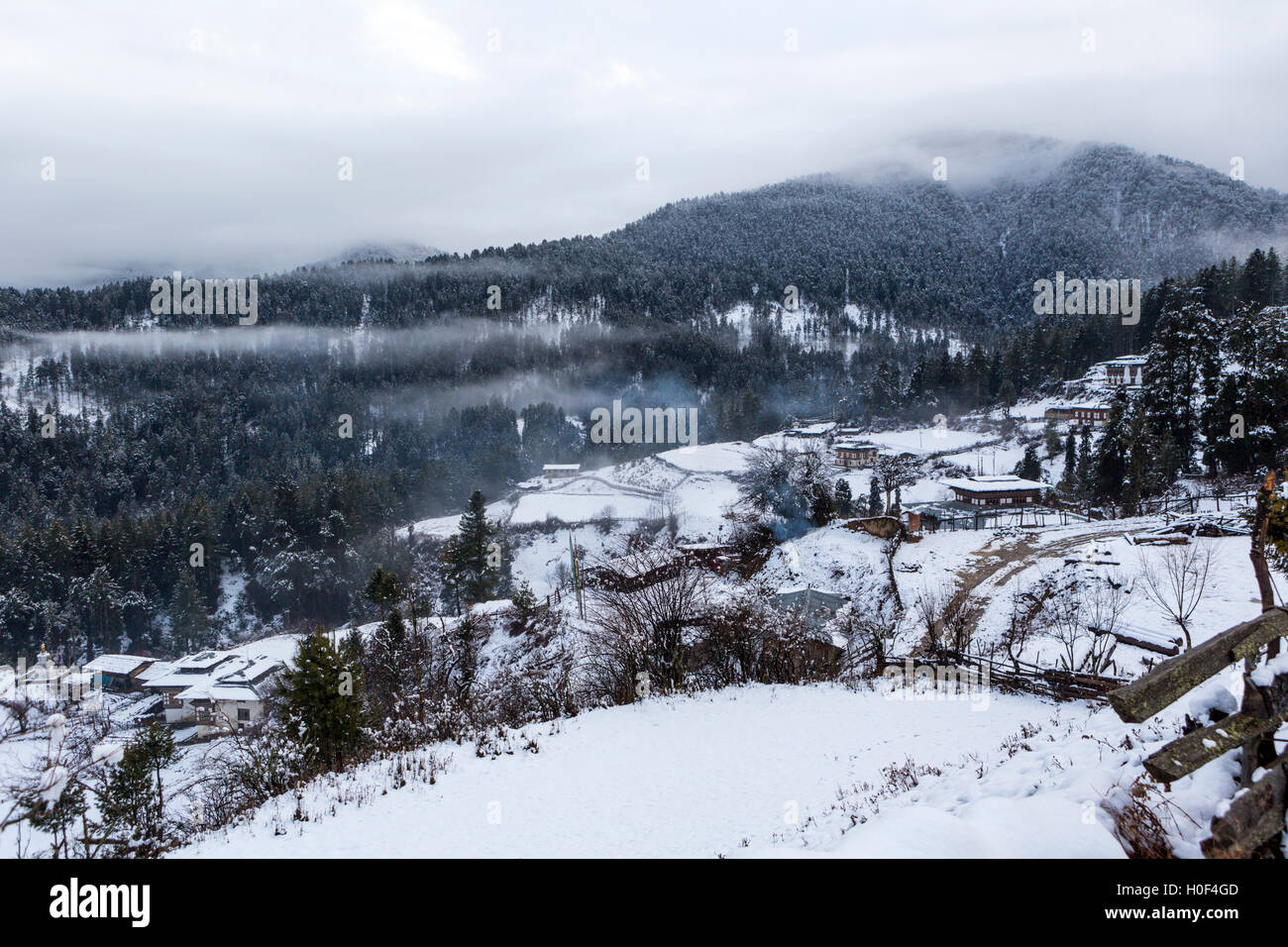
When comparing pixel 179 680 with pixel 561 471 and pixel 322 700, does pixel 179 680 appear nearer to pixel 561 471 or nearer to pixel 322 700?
pixel 322 700

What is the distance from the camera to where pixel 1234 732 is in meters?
4.21

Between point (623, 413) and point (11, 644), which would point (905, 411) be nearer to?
point (623, 413)

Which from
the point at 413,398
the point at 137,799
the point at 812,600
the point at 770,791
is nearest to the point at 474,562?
the point at 812,600

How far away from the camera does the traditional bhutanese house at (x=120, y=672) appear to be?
48.4 meters

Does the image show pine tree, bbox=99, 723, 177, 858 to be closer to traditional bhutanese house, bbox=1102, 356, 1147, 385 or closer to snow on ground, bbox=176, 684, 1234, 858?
snow on ground, bbox=176, 684, 1234, 858

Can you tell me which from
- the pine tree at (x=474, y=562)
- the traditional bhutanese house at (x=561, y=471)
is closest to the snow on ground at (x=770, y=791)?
the pine tree at (x=474, y=562)

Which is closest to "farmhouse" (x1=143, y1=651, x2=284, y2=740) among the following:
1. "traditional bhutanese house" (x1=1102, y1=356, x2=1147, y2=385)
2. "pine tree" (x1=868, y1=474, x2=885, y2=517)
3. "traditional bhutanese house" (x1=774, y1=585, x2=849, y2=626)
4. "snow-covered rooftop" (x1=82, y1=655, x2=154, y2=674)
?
"snow-covered rooftop" (x1=82, y1=655, x2=154, y2=674)

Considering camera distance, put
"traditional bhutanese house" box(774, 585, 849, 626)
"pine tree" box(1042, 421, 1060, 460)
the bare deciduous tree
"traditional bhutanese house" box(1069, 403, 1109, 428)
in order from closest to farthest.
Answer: the bare deciduous tree
"traditional bhutanese house" box(774, 585, 849, 626)
"pine tree" box(1042, 421, 1060, 460)
"traditional bhutanese house" box(1069, 403, 1109, 428)

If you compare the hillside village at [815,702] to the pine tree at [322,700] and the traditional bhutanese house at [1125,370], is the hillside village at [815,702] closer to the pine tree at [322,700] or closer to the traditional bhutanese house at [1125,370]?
the pine tree at [322,700]

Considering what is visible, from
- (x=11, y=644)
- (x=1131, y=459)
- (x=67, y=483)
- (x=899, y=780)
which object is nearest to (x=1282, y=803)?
(x=899, y=780)

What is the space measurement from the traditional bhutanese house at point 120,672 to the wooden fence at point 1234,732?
60462 millimetres

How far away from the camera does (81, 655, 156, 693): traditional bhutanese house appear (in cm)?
4838

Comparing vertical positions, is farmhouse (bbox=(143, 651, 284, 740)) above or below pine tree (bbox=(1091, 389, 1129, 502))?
below

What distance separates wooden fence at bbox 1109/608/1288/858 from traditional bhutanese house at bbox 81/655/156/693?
60462 millimetres
